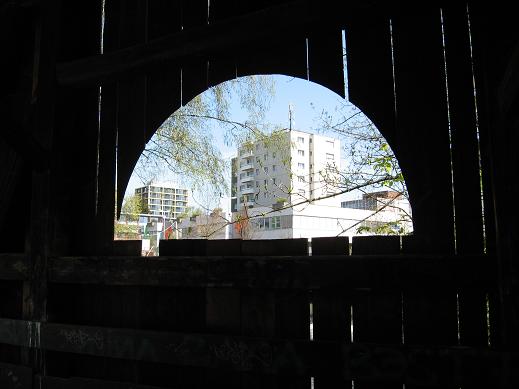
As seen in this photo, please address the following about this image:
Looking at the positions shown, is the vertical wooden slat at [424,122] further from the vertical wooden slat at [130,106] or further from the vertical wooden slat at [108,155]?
the vertical wooden slat at [108,155]

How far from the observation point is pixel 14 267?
9.80 feet

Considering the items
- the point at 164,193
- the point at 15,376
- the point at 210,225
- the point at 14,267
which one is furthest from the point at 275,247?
the point at 164,193

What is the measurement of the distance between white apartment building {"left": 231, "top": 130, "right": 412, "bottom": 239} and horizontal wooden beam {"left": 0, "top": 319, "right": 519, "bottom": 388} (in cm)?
269

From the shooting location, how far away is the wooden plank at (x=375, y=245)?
213 centimetres

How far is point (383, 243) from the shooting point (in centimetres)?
215

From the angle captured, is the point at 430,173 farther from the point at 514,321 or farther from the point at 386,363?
the point at 386,363

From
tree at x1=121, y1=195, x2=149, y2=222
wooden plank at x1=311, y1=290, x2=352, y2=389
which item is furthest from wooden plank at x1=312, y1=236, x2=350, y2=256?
tree at x1=121, y1=195, x2=149, y2=222

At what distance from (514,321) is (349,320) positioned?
2.33 ft

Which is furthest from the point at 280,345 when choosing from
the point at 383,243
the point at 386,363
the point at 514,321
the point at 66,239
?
the point at 66,239

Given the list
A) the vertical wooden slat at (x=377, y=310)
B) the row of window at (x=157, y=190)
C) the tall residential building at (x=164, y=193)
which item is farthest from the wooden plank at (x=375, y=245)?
the row of window at (x=157, y=190)

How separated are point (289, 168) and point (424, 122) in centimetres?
396

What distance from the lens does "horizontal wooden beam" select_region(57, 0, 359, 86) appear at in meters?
2.23

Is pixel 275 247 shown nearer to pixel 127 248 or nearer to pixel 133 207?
pixel 127 248

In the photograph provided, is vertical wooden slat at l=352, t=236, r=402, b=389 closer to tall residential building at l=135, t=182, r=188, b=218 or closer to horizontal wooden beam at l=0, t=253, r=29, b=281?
horizontal wooden beam at l=0, t=253, r=29, b=281
